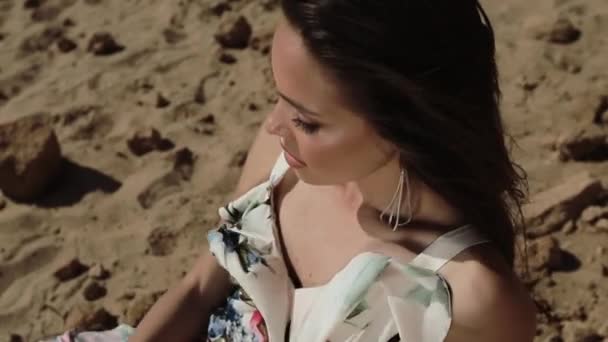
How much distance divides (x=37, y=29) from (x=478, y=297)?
9.00ft

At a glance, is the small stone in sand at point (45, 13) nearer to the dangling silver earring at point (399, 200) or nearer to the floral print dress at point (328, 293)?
the floral print dress at point (328, 293)

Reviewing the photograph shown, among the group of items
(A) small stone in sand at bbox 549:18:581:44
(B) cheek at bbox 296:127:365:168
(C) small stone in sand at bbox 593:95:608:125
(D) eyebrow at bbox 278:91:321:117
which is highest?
(D) eyebrow at bbox 278:91:321:117

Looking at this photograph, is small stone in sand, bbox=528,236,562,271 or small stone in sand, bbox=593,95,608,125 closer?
small stone in sand, bbox=528,236,562,271

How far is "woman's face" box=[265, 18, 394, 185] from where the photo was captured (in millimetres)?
1733

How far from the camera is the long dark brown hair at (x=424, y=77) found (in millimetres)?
1624

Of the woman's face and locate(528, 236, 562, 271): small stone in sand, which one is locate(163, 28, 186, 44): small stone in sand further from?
the woman's face

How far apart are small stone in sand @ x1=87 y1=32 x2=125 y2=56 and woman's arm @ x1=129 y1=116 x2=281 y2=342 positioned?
5.88 ft

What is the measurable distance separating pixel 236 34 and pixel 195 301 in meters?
1.71

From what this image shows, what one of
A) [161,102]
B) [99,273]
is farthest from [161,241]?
[161,102]

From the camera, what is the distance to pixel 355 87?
170 cm

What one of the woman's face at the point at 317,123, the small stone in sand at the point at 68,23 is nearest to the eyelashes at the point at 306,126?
the woman's face at the point at 317,123

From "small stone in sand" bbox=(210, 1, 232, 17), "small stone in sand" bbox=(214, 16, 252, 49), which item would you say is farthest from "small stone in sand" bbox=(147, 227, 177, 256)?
"small stone in sand" bbox=(210, 1, 232, 17)

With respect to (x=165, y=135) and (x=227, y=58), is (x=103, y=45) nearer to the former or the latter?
(x=227, y=58)

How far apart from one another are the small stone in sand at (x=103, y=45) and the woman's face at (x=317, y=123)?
2.25m
